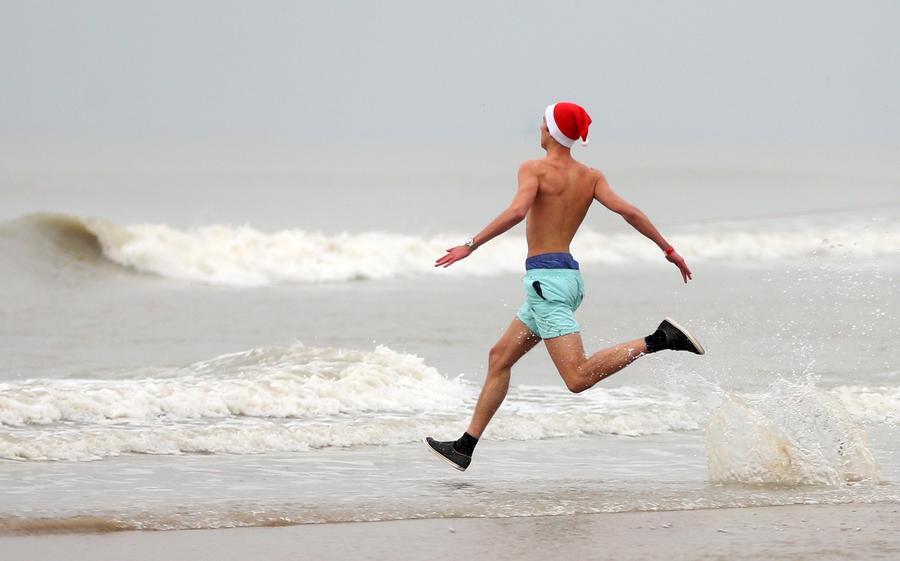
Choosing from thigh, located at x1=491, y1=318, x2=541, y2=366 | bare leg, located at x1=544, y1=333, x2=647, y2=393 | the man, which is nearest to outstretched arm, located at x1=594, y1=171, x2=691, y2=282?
the man

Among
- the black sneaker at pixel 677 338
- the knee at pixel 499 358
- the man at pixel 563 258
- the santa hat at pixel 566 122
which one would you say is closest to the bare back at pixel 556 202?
the man at pixel 563 258

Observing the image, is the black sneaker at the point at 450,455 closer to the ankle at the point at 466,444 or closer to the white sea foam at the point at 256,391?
the ankle at the point at 466,444

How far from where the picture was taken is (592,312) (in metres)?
18.6

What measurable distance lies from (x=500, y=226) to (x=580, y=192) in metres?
0.69

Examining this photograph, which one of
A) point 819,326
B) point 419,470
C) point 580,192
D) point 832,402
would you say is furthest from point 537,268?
point 819,326

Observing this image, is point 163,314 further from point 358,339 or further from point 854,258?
point 854,258

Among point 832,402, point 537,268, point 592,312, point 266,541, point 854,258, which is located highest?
point 854,258

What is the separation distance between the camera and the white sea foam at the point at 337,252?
27.4 metres

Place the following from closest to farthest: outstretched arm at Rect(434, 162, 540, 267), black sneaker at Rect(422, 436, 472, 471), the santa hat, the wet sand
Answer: the wet sand < outstretched arm at Rect(434, 162, 540, 267) < the santa hat < black sneaker at Rect(422, 436, 472, 471)

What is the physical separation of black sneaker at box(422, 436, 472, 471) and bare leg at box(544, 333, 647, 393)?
0.73 meters

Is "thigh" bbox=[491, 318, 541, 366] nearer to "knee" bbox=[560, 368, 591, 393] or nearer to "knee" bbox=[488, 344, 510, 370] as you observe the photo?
"knee" bbox=[488, 344, 510, 370]

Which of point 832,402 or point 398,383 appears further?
point 398,383

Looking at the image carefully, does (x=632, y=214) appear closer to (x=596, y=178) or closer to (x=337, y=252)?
(x=596, y=178)

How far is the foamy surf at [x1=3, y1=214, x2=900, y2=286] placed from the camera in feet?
89.9
